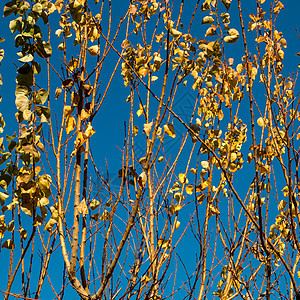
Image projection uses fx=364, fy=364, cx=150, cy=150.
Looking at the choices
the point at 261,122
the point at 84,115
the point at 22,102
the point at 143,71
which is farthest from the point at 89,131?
the point at 261,122

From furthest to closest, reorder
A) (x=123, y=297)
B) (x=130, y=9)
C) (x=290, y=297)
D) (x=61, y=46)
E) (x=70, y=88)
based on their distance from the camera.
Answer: (x=290, y=297), (x=61, y=46), (x=130, y=9), (x=123, y=297), (x=70, y=88)

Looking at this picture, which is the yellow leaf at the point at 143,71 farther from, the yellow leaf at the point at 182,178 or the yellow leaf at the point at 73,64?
the yellow leaf at the point at 182,178

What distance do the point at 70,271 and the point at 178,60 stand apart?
48.2 inches

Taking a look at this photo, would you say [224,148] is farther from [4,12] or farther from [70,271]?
[4,12]

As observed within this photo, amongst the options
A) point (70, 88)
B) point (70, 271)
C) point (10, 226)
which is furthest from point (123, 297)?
point (70, 88)

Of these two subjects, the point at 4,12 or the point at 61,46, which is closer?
the point at 4,12

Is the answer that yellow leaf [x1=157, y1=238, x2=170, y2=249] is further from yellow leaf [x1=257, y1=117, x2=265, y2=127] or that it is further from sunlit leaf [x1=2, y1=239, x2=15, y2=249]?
yellow leaf [x1=257, y1=117, x2=265, y2=127]

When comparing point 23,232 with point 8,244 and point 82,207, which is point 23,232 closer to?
point 8,244

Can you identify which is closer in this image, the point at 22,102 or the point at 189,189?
the point at 22,102

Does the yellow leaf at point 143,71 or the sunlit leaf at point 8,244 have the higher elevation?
the yellow leaf at point 143,71

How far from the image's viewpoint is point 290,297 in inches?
91.3

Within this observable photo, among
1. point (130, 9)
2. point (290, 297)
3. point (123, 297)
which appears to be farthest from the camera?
point (290, 297)

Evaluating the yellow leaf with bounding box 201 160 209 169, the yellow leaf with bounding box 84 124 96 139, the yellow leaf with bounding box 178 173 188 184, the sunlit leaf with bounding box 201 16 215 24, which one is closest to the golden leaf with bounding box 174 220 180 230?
the yellow leaf with bounding box 178 173 188 184

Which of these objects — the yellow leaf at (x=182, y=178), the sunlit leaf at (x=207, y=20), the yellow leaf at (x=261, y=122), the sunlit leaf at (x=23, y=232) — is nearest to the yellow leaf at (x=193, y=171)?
the yellow leaf at (x=182, y=178)
